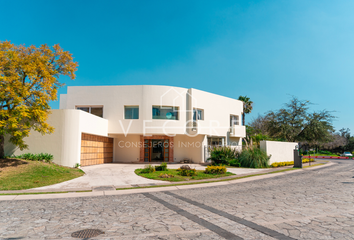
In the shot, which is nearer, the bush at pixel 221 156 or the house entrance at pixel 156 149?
the bush at pixel 221 156

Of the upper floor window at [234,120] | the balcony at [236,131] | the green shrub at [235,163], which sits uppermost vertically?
the upper floor window at [234,120]

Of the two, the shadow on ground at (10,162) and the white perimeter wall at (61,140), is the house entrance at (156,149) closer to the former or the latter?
the white perimeter wall at (61,140)

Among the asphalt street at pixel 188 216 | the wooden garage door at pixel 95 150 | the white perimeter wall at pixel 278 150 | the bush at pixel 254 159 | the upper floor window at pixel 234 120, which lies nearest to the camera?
the asphalt street at pixel 188 216

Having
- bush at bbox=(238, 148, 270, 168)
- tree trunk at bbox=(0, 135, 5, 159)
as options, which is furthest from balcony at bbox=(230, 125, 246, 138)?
tree trunk at bbox=(0, 135, 5, 159)

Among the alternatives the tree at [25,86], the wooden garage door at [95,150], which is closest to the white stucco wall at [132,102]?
the wooden garage door at [95,150]

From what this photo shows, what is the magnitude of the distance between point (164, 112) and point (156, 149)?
4.44m

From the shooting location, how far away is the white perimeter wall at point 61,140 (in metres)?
15.4

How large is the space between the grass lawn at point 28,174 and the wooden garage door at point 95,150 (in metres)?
4.32

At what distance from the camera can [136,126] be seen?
21.8 meters

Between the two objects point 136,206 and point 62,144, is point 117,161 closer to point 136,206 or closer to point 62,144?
point 62,144

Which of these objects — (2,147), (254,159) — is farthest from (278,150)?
(2,147)

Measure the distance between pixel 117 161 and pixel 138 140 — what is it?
118 inches

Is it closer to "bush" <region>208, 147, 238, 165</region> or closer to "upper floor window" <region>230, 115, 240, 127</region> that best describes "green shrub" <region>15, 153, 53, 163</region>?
"bush" <region>208, 147, 238, 165</region>

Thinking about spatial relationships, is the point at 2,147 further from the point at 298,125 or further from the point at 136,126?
the point at 298,125
